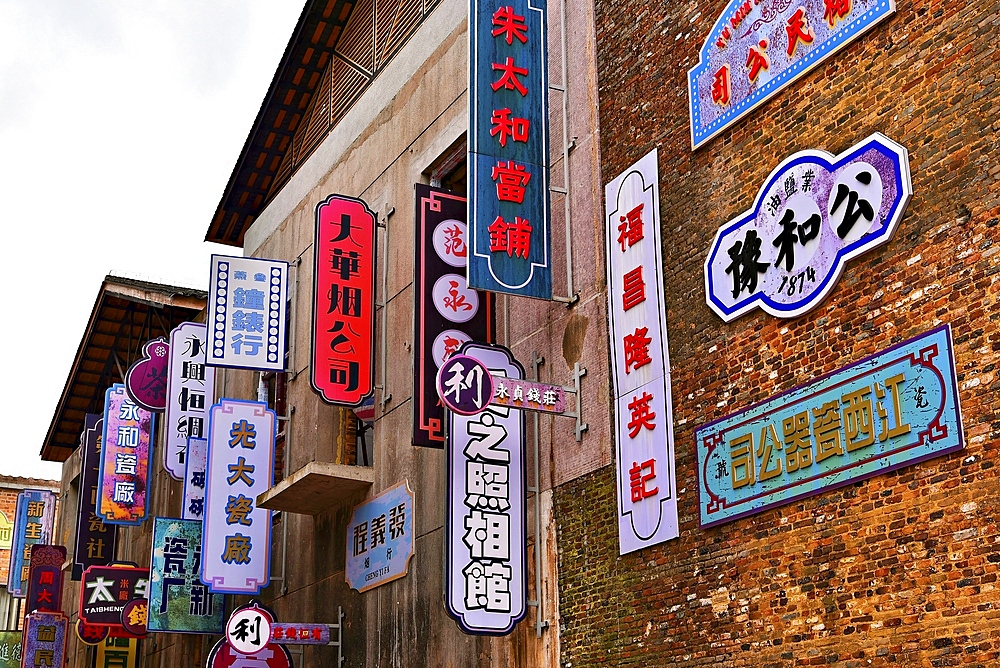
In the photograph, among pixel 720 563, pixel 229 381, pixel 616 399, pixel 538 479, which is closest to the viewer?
pixel 720 563

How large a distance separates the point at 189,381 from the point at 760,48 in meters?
16.5

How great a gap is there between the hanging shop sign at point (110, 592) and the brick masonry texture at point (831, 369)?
→ 43.6 ft

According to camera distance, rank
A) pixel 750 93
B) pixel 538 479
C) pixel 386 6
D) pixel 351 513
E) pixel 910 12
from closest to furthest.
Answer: pixel 910 12 < pixel 750 93 < pixel 538 479 < pixel 351 513 < pixel 386 6

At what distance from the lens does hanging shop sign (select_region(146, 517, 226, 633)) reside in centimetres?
2147

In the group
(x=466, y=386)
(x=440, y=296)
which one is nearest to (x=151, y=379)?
(x=440, y=296)

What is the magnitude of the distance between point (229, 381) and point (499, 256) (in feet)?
46.9

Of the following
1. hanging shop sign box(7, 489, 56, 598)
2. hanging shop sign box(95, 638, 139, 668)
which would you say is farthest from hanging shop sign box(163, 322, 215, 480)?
hanging shop sign box(7, 489, 56, 598)

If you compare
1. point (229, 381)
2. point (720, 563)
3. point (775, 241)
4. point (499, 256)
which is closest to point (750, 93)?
point (775, 241)

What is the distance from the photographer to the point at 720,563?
1175 cm

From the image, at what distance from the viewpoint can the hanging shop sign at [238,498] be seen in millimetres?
19844

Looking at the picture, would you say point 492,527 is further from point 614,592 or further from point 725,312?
point 725,312

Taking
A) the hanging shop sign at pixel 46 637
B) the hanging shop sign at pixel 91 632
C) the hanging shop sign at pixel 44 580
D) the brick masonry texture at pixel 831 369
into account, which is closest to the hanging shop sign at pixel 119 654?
the hanging shop sign at pixel 46 637

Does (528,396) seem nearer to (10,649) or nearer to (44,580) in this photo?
(44,580)

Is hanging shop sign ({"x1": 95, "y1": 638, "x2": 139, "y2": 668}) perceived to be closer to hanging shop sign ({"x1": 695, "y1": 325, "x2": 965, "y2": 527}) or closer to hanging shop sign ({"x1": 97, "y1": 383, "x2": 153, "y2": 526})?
hanging shop sign ({"x1": 97, "y1": 383, "x2": 153, "y2": 526})
